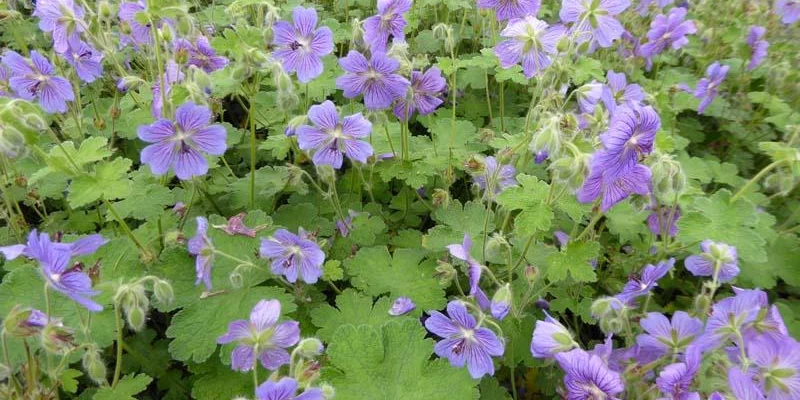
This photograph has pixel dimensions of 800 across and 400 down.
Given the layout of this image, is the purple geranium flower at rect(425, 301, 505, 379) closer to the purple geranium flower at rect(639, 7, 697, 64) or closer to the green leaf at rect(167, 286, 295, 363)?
the green leaf at rect(167, 286, 295, 363)

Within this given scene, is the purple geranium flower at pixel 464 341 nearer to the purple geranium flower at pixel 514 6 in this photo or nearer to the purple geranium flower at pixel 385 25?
the purple geranium flower at pixel 385 25

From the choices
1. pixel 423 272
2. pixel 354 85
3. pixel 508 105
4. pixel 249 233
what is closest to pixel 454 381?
pixel 423 272

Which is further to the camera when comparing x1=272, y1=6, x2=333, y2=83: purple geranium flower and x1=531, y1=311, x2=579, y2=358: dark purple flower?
x1=272, y1=6, x2=333, y2=83: purple geranium flower

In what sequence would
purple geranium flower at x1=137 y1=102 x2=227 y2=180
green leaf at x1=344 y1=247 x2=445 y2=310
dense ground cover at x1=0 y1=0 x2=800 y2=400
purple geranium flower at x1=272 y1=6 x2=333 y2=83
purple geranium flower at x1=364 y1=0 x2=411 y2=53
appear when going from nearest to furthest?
dense ground cover at x1=0 y1=0 x2=800 y2=400
purple geranium flower at x1=137 y1=102 x2=227 y2=180
green leaf at x1=344 y1=247 x2=445 y2=310
purple geranium flower at x1=272 y1=6 x2=333 y2=83
purple geranium flower at x1=364 y1=0 x2=411 y2=53

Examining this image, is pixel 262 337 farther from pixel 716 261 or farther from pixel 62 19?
pixel 62 19

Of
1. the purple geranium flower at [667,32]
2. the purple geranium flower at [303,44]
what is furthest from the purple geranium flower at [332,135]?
the purple geranium flower at [667,32]

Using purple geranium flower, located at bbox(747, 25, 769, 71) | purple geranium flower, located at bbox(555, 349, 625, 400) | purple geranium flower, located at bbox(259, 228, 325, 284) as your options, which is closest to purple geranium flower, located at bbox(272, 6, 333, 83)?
purple geranium flower, located at bbox(259, 228, 325, 284)
